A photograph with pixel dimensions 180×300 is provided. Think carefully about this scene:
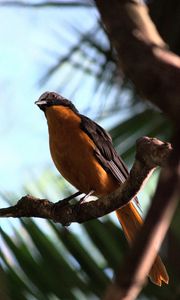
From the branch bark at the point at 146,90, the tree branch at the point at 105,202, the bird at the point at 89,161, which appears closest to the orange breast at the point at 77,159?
the bird at the point at 89,161

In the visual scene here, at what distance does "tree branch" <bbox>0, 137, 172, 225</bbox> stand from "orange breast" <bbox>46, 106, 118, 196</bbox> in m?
0.78

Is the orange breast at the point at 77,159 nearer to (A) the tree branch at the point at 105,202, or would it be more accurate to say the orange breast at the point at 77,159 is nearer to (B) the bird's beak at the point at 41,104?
(B) the bird's beak at the point at 41,104

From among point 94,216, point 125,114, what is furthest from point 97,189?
point 94,216

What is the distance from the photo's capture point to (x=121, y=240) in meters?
2.83

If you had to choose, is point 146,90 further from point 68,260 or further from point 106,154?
point 106,154

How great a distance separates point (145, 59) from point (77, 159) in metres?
3.38

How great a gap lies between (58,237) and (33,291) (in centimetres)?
33

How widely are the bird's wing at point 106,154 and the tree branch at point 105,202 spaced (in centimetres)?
89

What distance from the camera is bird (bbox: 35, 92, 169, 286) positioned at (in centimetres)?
430

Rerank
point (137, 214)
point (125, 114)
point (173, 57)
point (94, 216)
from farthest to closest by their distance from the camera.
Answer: point (137, 214) < point (125, 114) < point (94, 216) < point (173, 57)

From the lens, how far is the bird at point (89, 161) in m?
4.30

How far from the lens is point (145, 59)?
3.13 feet

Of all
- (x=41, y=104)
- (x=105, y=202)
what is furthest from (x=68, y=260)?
(x=41, y=104)

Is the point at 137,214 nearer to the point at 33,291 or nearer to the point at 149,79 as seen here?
the point at 33,291
